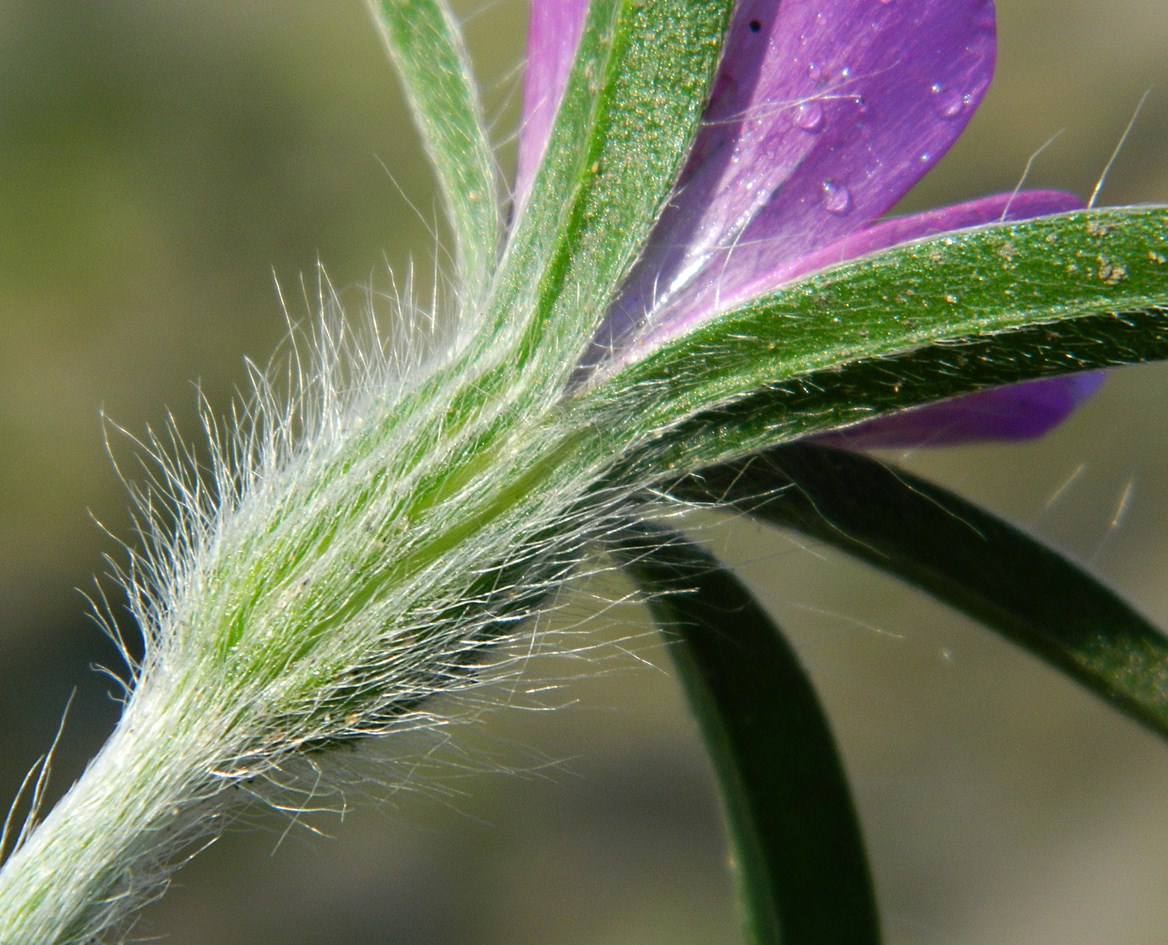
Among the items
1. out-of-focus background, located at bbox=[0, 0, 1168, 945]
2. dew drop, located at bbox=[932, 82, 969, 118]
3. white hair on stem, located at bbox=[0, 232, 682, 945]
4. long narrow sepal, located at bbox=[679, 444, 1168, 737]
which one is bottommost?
white hair on stem, located at bbox=[0, 232, 682, 945]

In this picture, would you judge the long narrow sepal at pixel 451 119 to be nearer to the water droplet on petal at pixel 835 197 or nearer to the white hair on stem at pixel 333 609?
the white hair on stem at pixel 333 609

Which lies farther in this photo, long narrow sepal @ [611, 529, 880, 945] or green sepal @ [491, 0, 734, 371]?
long narrow sepal @ [611, 529, 880, 945]

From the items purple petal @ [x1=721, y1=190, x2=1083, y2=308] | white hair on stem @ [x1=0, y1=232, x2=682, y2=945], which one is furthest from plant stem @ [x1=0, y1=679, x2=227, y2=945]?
purple petal @ [x1=721, y1=190, x2=1083, y2=308]

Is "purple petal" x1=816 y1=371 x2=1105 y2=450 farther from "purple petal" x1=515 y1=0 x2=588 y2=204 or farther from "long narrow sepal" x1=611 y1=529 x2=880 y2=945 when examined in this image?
"purple petal" x1=515 y1=0 x2=588 y2=204

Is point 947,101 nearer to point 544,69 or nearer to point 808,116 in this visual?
point 808,116

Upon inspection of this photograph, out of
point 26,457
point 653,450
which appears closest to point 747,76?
point 653,450

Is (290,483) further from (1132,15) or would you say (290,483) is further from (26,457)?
(1132,15)
